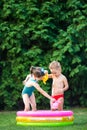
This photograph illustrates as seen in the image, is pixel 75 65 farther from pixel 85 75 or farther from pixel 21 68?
pixel 21 68

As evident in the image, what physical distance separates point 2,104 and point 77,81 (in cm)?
213

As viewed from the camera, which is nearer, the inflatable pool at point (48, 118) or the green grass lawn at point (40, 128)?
the green grass lawn at point (40, 128)

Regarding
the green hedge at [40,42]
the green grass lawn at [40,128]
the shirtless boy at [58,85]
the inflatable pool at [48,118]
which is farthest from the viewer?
the green hedge at [40,42]

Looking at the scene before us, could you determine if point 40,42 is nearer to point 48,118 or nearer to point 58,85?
point 58,85

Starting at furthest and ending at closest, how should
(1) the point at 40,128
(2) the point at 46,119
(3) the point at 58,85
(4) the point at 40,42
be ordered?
(4) the point at 40,42, (3) the point at 58,85, (2) the point at 46,119, (1) the point at 40,128

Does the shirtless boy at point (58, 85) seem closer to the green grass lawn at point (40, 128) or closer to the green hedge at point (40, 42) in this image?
the green grass lawn at point (40, 128)

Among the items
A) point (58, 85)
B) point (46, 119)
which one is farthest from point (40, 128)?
point (58, 85)

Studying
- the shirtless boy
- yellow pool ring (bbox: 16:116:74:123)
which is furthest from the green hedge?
yellow pool ring (bbox: 16:116:74:123)

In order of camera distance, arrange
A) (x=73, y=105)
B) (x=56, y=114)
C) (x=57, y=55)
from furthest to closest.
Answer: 1. (x=73, y=105)
2. (x=57, y=55)
3. (x=56, y=114)

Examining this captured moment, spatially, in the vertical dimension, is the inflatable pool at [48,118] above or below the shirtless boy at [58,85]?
below

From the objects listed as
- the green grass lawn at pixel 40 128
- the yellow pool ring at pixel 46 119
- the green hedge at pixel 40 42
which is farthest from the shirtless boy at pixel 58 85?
the green hedge at pixel 40 42

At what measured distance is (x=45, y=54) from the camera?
40.3ft

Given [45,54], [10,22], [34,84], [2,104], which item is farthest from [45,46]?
[34,84]

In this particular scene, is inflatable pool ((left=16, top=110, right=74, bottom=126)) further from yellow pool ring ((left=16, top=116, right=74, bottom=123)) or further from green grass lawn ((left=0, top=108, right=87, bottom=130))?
green grass lawn ((left=0, top=108, right=87, bottom=130))
